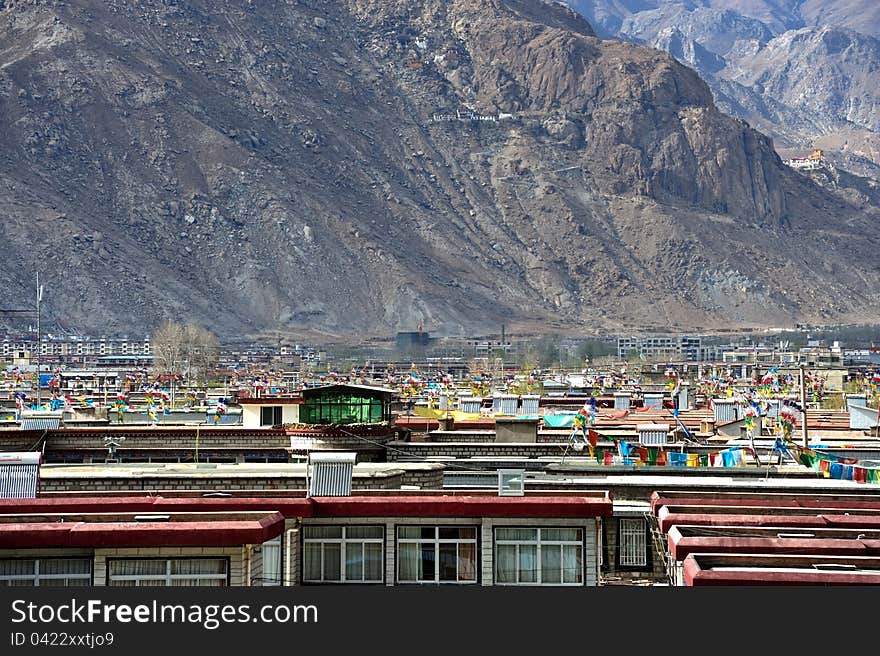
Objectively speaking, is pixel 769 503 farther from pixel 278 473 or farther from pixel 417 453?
pixel 417 453

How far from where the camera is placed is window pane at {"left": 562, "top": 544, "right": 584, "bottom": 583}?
73.2ft

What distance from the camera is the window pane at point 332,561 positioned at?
22.4 m

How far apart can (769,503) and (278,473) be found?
355 inches

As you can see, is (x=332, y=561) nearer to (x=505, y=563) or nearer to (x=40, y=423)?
(x=505, y=563)

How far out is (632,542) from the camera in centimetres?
2447

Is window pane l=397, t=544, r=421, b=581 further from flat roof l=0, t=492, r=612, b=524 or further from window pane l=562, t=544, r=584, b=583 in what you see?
window pane l=562, t=544, r=584, b=583

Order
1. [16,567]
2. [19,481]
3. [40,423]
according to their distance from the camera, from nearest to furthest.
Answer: [16,567] < [19,481] < [40,423]

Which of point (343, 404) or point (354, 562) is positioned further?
point (343, 404)

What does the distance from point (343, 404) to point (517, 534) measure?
20216 millimetres

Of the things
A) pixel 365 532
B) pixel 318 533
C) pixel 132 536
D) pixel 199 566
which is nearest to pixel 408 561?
pixel 365 532

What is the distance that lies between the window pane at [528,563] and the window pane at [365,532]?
1.63 meters

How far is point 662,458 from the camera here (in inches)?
1513

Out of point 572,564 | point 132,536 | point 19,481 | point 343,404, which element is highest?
point 343,404

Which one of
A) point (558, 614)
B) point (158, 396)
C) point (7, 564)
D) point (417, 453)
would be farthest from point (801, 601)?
point (158, 396)
